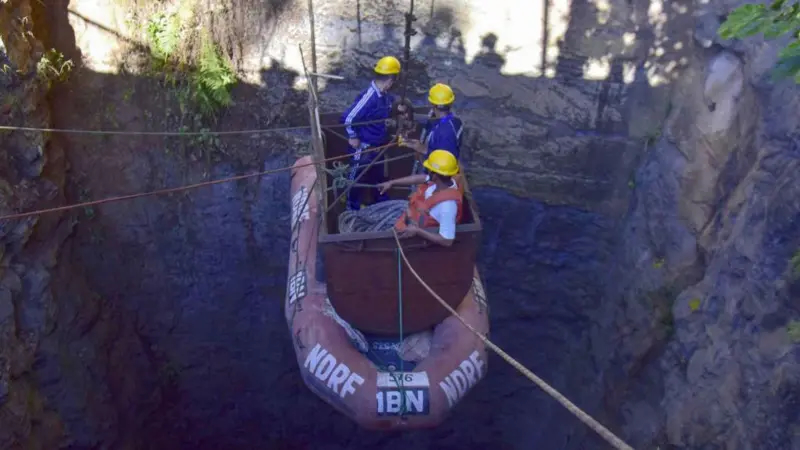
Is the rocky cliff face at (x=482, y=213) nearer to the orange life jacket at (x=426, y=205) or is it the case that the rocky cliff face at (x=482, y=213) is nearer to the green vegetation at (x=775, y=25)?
the orange life jacket at (x=426, y=205)

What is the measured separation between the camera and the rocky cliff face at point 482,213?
6.14 metres

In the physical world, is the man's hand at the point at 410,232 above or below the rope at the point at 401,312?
above

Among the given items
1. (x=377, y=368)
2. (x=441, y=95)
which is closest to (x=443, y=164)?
(x=441, y=95)

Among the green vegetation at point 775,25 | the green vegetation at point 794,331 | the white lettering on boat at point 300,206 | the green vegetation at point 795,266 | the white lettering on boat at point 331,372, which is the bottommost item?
the white lettering on boat at point 331,372

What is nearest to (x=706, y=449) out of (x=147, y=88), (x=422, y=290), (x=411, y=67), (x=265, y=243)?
(x=422, y=290)

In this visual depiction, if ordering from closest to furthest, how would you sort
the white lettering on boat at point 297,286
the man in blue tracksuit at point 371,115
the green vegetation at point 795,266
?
the green vegetation at point 795,266 < the white lettering on boat at point 297,286 < the man in blue tracksuit at point 371,115

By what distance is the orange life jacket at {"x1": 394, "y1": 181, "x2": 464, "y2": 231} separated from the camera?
16.0ft

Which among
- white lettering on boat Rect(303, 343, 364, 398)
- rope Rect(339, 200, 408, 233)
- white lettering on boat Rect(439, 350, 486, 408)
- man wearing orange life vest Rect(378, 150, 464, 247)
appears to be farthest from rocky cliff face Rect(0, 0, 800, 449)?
white lettering on boat Rect(303, 343, 364, 398)

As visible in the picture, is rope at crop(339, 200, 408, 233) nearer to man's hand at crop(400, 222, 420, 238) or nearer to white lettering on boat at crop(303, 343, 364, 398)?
man's hand at crop(400, 222, 420, 238)

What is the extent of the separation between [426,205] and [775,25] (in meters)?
2.55

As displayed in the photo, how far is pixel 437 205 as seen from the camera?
4.86 metres

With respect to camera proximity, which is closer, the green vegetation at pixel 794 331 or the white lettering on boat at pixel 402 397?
the green vegetation at pixel 794 331

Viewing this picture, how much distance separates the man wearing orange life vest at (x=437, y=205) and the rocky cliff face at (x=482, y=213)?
2.36 m

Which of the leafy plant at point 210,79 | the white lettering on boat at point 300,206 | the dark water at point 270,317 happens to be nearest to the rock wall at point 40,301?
the dark water at point 270,317
